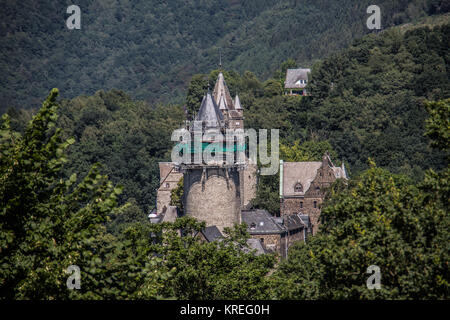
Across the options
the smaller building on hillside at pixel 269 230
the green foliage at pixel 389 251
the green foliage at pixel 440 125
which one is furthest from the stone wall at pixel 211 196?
Answer: the green foliage at pixel 440 125

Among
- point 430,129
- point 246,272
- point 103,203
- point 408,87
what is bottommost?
point 246,272

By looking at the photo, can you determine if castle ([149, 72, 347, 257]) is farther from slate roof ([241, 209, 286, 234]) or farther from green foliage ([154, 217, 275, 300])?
green foliage ([154, 217, 275, 300])

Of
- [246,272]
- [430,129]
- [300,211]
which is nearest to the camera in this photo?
[430,129]

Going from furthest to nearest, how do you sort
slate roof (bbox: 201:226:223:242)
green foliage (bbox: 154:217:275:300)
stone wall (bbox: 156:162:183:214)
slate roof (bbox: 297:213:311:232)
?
stone wall (bbox: 156:162:183:214)
slate roof (bbox: 297:213:311:232)
slate roof (bbox: 201:226:223:242)
green foliage (bbox: 154:217:275:300)

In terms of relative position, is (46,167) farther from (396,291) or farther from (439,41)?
(439,41)

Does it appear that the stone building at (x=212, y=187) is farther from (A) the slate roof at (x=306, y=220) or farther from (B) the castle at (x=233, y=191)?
(A) the slate roof at (x=306, y=220)

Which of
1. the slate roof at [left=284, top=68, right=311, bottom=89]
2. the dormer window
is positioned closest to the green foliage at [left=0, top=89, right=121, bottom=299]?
the dormer window
